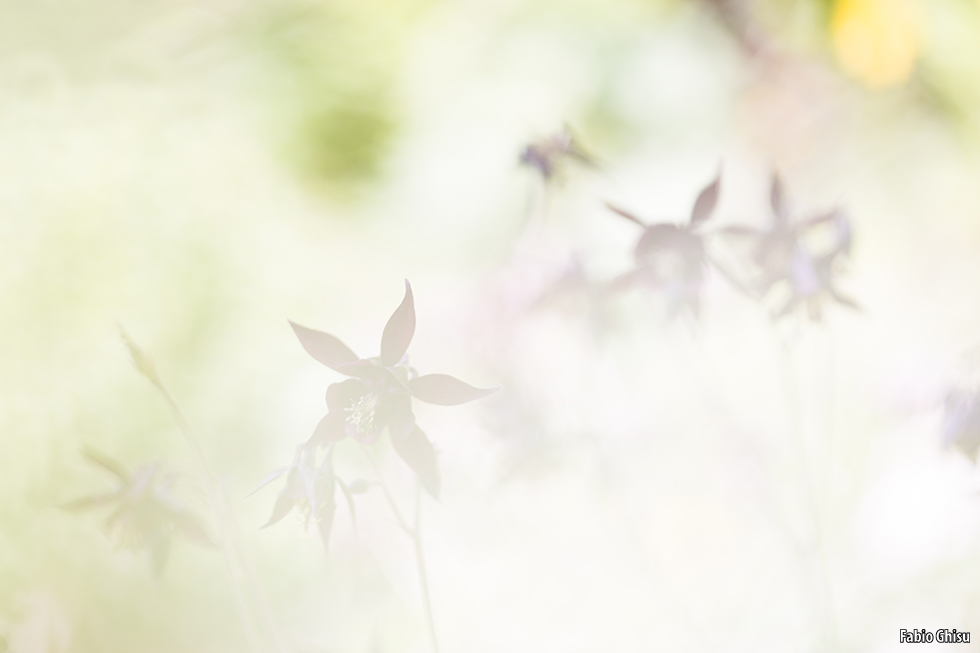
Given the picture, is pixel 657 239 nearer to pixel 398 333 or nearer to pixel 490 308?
pixel 398 333

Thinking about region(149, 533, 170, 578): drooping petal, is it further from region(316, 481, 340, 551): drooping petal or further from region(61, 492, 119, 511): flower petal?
region(316, 481, 340, 551): drooping petal

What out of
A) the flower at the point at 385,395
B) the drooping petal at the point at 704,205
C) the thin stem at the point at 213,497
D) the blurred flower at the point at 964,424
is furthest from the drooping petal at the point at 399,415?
the blurred flower at the point at 964,424

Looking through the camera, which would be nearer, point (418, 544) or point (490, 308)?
point (418, 544)

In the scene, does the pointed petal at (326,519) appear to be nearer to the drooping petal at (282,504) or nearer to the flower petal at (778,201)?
the drooping petal at (282,504)


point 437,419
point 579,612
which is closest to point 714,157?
point 437,419

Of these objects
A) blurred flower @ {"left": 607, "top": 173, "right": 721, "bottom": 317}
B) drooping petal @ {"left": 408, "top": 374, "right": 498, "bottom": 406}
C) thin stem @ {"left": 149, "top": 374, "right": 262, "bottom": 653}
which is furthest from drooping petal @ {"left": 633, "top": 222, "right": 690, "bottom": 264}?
thin stem @ {"left": 149, "top": 374, "right": 262, "bottom": 653}

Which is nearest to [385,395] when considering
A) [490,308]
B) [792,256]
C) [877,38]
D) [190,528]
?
[190,528]

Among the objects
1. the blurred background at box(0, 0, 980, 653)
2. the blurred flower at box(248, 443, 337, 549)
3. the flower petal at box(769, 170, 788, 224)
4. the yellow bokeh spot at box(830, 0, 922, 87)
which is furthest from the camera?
the yellow bokeh spot at box(830, 0, 922, 87)

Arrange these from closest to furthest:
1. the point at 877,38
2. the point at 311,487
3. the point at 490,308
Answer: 1. the point at 311,487
2. the point at 490,308
3. the point at 877,38
